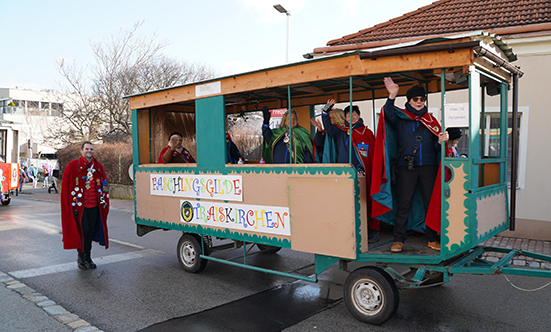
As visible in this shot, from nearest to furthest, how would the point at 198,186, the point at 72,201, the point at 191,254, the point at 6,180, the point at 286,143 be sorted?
the point at 286,143 < the point at 198,186 < the point at 191,254 < the point at 72,201 < the point at 6,180

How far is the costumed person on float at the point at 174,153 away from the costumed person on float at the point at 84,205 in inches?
42.2

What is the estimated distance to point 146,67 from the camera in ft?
75.2

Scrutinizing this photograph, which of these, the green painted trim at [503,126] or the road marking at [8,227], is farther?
the road marking at [8,227]

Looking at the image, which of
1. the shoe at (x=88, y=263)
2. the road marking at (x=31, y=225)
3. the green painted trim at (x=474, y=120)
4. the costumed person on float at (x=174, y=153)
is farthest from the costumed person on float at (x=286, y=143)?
the road marking at (x=31, y=225)

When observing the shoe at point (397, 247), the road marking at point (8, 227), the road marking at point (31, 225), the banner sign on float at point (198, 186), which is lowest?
the road marking at point (31, 225)

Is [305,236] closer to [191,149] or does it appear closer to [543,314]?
[543,314]

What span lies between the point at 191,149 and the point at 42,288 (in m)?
3.21

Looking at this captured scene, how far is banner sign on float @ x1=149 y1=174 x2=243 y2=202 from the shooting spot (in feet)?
17.8

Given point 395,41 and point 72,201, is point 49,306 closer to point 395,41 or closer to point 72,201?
point 72,201

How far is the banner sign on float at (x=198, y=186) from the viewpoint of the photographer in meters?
5.43

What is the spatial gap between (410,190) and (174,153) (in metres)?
3.80

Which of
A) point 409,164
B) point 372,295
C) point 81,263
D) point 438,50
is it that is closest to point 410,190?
point 409,164

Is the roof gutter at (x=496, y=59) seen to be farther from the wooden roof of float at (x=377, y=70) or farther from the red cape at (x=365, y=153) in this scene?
the red cape at (x=365, y=153)

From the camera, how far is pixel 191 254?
631 cm
